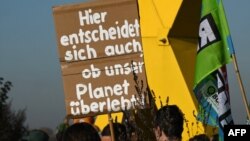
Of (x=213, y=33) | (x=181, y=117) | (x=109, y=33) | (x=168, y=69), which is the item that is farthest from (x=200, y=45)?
(x=181, y=117)

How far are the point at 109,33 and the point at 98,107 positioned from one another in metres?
0.86

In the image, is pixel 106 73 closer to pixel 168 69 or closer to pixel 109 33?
pixel 109 33

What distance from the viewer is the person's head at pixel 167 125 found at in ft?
20.5

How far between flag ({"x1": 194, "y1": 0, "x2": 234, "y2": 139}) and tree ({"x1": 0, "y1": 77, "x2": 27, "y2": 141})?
2.42m

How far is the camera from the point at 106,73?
9125 millimetres

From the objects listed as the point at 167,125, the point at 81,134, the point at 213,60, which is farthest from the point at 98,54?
the point at 167,125

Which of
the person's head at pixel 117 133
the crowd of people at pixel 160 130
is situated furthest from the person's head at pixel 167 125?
the person's head at pixel 117 133

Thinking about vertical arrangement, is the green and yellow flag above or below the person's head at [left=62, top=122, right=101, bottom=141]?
above

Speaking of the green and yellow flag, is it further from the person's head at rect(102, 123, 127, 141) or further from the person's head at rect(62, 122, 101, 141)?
the person's head at rect(62, 122, 101, 141)

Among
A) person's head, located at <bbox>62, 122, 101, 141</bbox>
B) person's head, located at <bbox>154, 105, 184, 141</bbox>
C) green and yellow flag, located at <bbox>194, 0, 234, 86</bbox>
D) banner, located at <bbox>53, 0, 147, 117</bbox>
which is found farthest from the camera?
green and yellow flag, located at <bbox>194, 0, 234, 86</bbox>

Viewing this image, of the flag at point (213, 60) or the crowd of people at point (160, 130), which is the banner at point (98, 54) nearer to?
the flag at point (213, 60)

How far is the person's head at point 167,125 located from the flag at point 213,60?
3.34 m

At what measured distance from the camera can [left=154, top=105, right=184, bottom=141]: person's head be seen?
20.5 feet

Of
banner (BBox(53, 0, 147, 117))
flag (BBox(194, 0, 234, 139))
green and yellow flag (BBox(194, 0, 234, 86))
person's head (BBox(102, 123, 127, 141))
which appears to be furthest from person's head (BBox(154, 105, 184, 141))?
green and yellow flag (BBox(194, 0, 234, 86))
